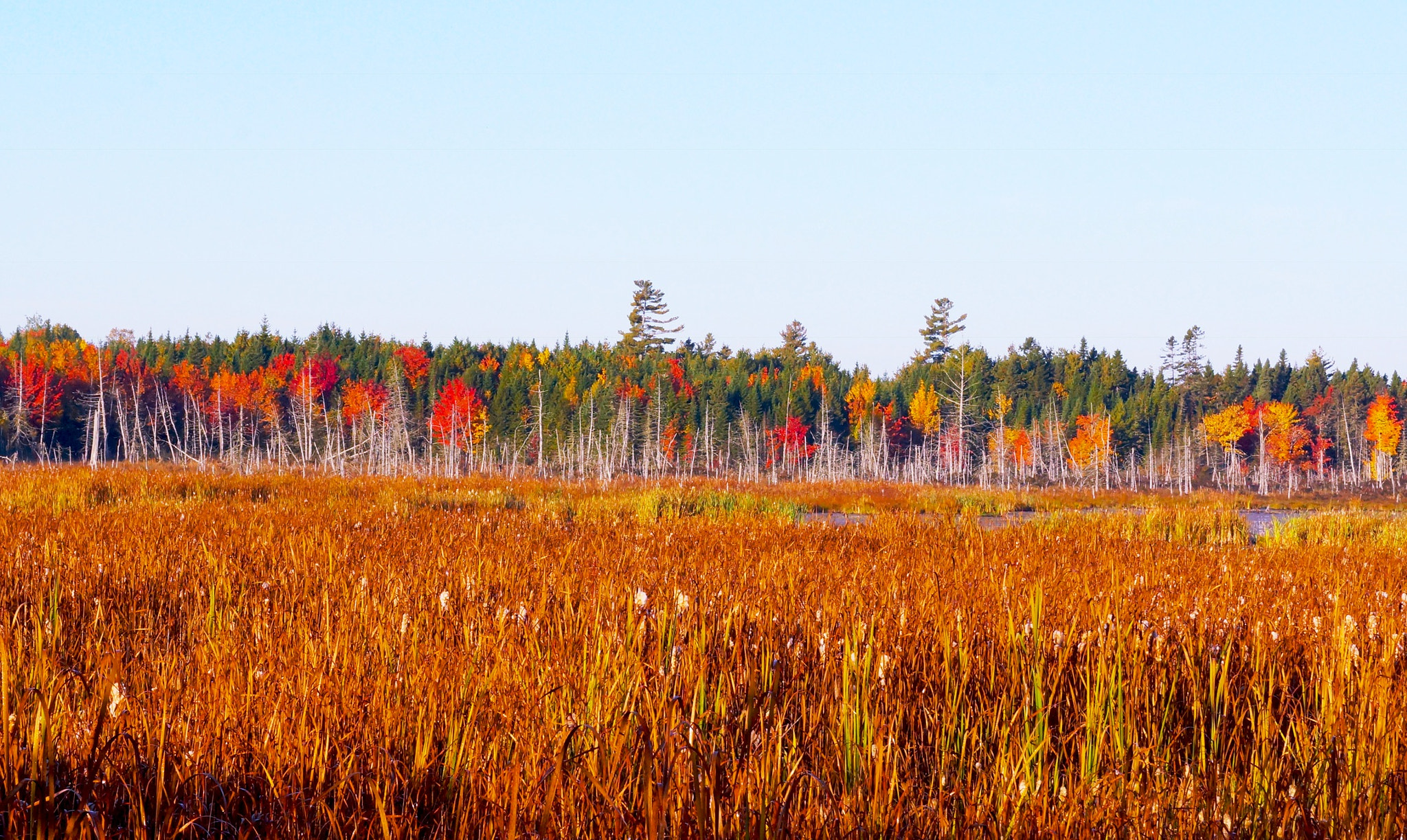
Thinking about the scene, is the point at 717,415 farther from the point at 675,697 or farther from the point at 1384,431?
the point at 675,697

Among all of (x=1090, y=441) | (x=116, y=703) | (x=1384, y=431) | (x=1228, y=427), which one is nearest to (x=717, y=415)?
(x=1090, y=441)

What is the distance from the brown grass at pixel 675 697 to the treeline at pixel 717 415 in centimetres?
6712

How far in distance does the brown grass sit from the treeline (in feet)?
220

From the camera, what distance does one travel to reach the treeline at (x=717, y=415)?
262ft

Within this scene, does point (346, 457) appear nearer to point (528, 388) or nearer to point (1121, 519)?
point (528, 388)

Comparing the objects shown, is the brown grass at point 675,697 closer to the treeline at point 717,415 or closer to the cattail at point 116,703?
the cattail at point 116,703

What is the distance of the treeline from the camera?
8000cm

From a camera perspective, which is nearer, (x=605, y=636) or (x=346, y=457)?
(x=605, y=636)

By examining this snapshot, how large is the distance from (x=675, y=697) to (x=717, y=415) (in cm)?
9014

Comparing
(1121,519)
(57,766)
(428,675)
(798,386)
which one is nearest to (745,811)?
(428,675)

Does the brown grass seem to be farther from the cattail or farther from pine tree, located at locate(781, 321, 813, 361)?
pine tree, located at locate(781, 321, 813, 361)

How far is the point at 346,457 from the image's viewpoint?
263ft

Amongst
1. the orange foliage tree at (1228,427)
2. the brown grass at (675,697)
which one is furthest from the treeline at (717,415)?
the brown grass at (675,697)

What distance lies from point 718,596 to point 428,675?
1948 millimetres
